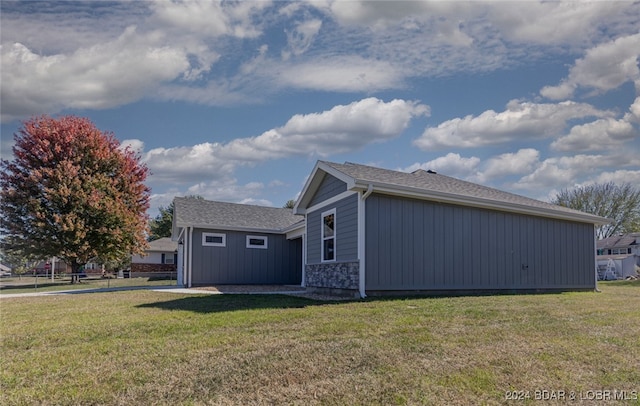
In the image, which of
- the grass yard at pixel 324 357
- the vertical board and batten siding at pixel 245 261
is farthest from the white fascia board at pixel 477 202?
the vertical board and batten siding at pixel 245 261

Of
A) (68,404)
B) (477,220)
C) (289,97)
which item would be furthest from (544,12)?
(68,404)

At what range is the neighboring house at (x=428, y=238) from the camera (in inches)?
416

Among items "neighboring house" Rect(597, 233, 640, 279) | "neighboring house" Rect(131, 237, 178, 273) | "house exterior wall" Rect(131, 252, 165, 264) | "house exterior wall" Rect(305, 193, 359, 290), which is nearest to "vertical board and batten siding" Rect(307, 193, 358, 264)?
"house exterior wall" Rect(305, 193, 359, 290)

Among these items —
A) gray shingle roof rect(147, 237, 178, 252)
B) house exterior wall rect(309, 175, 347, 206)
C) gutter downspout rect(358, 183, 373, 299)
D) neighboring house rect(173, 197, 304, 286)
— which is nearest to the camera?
gutter downspout rect(358, 183, 373, 299)

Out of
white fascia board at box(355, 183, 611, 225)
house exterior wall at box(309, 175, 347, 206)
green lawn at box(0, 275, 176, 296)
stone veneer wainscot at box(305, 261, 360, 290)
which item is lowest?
green lawn at box(0, 275, 176, 296)

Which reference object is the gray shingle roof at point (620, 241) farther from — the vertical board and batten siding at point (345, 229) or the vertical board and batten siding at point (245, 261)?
the vertical board and batten siding at point (345, 229)

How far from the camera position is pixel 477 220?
472 inches

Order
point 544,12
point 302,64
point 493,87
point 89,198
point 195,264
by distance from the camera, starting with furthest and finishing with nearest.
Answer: point 89,198
point 195,264
point 493,87
point 302,64
point 544,12

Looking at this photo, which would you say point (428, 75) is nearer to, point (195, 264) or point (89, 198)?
point (195, 264)

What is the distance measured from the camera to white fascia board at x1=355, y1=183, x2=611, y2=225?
10531 mm

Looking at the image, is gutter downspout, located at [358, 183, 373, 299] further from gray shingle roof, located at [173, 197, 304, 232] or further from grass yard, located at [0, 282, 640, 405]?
gray shingle roof, located at [173, 197, 304, 232]

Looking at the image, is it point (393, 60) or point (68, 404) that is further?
point (393, 60)

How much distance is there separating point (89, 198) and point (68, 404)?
19460mm

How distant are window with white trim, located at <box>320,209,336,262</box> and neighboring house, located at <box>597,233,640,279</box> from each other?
94.1 ft
